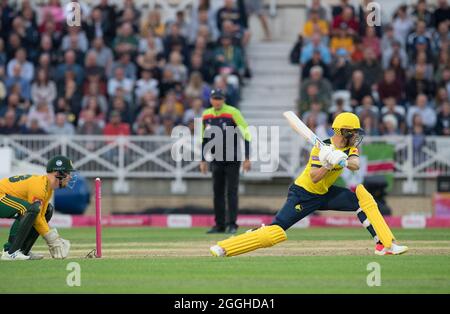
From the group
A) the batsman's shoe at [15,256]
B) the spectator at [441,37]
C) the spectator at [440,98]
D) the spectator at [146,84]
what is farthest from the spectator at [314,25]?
the batsman's shoe at [15,256]

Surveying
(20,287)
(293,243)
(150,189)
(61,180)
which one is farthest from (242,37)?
(20,287)

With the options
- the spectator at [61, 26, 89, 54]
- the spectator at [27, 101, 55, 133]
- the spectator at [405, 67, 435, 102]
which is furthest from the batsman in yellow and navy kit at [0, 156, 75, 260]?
the spectator at [61, 26, 89, 54]

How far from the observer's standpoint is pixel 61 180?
14.2 m

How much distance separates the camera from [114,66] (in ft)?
85.1

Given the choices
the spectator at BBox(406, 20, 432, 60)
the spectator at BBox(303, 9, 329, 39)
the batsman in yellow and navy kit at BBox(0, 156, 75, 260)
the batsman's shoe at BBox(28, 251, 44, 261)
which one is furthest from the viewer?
the spectator at BBox(303, 9, 329, 39)

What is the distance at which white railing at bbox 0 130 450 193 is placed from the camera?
24.1 metres

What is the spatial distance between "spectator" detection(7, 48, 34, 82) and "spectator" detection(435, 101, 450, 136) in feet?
28.0

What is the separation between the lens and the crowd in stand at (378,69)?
2441 cm

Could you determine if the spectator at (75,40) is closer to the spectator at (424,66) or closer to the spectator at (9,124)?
the spectator at (9,124)

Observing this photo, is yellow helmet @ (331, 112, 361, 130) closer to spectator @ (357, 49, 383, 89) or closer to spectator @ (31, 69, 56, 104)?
spectator @ (357, 49, 383, 89)

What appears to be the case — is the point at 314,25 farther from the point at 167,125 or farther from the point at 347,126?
the point at 347,126

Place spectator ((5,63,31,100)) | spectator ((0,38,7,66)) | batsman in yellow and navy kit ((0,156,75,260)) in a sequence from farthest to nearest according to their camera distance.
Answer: spectator ((0,38,7,66)) → spectator ((5,63,31,100)) → batsman in yellow and navy kit ((0,156,75,260))
